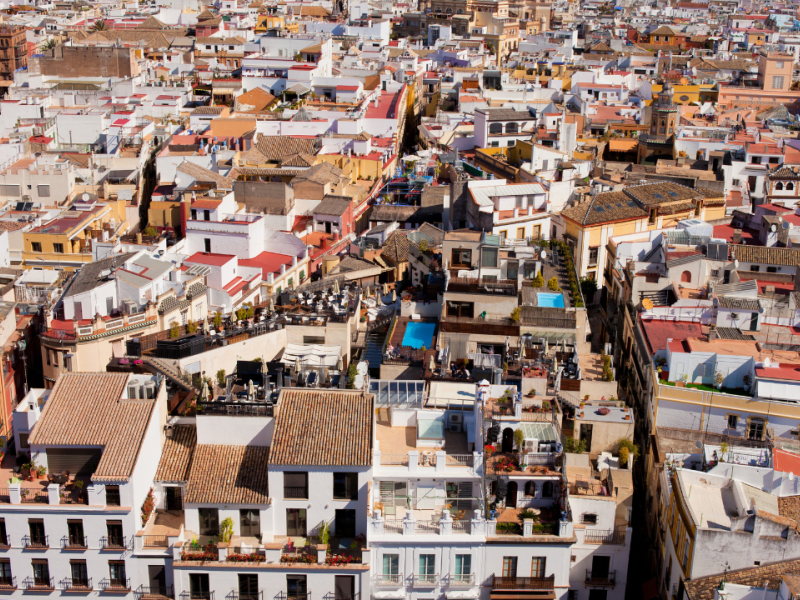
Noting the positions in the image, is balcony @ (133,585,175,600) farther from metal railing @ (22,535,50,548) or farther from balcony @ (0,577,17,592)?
balcony @ (0,577,17,592)

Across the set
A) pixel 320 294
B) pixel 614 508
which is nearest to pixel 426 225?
pixel 320 294

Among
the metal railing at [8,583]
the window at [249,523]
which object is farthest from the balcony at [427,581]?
the metal railing at [8,583]

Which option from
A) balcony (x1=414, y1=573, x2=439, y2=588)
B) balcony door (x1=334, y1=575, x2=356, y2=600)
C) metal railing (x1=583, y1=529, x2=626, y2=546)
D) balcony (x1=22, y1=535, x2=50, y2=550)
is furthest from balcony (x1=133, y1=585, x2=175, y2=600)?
metal railing (x1=583, y1=529, x2=626, y2=546)

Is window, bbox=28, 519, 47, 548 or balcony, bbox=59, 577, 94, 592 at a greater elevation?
window, bbox=28, 519, 47, 548

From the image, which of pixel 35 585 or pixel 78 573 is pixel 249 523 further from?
pixel 35 585

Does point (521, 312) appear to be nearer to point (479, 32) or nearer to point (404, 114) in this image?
point (404, 114)

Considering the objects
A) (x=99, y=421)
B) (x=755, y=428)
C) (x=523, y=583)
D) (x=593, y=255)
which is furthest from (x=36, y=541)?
(x=593, y=255)

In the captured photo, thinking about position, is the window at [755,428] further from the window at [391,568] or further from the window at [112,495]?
the window at [112,495]
